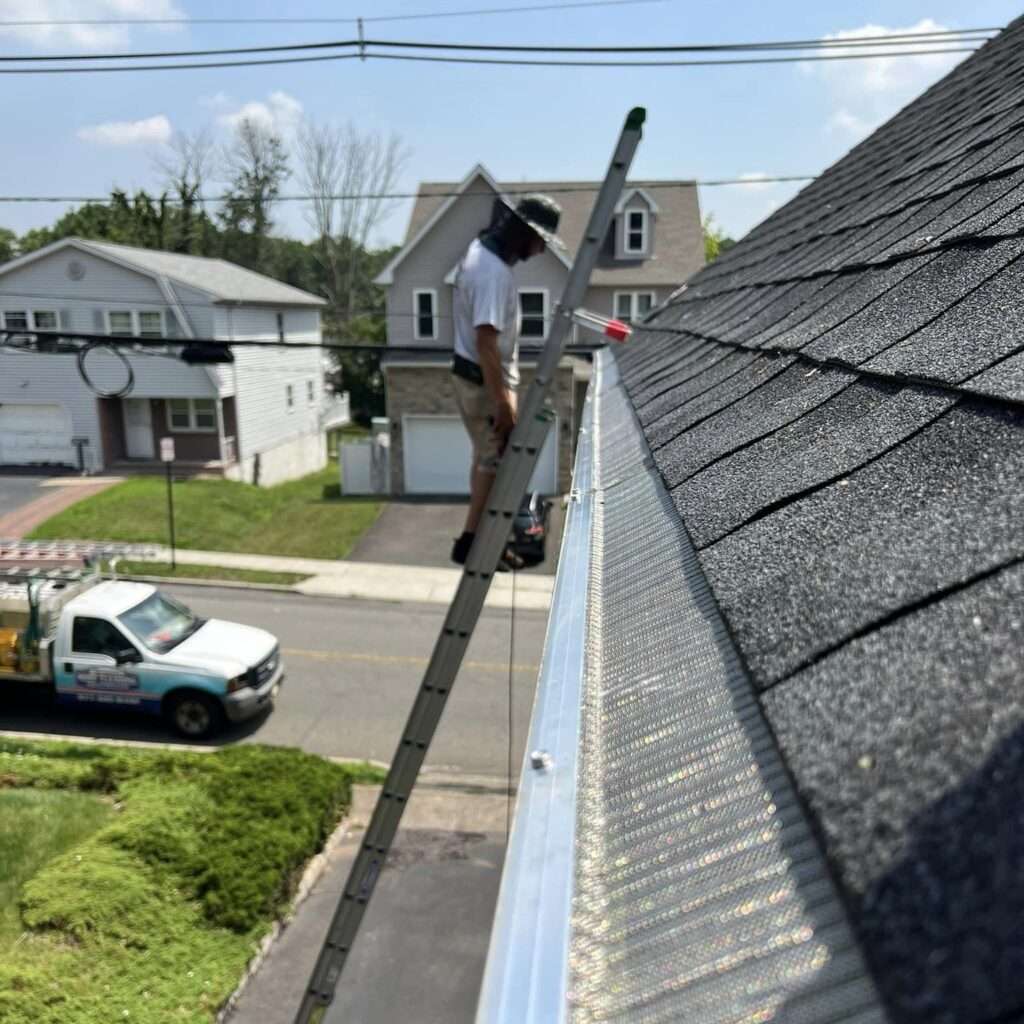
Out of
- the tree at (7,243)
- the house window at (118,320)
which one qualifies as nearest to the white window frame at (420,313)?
the house window at (118,320)

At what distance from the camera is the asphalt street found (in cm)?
1092

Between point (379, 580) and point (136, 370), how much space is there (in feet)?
48.9

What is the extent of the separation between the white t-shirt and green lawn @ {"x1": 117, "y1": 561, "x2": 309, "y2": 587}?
14214mm

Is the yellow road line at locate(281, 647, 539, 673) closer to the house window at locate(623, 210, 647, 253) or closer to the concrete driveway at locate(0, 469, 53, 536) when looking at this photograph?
the concrete driveway at locate(0, 469, 53, 536)

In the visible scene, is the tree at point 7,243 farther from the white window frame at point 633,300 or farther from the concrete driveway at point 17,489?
the white window frame at point 633,300

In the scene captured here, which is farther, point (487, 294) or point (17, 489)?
point (17, 489)

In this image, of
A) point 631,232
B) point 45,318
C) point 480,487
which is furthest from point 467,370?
point 45,318

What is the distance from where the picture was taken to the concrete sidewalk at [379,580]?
17.1m

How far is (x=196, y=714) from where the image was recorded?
35.7 feet

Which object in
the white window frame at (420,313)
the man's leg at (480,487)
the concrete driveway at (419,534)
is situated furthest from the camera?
the white window frame at (420,313)

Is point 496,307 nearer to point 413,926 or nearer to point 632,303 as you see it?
point 413,926

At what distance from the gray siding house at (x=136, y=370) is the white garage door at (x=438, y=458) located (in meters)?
5.43

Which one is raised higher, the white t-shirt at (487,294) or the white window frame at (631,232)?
the white window frame at (631,232)

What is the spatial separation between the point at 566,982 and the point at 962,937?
0.60m
